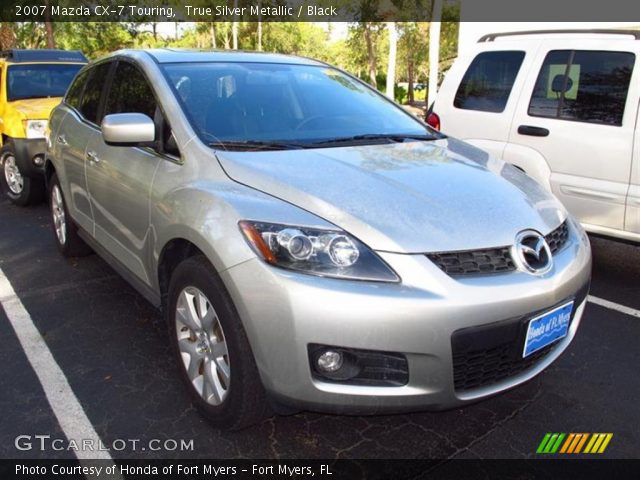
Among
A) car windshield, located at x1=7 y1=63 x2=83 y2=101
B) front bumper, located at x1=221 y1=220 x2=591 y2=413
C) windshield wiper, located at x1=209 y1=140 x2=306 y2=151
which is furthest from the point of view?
car windshield, located at x1=7 y1=63 x2=83 y2=101

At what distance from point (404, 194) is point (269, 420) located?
4.11ft

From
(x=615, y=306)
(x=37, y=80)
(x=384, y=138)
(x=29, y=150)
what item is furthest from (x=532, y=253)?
(x=37, y=80)

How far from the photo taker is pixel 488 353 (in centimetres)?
220

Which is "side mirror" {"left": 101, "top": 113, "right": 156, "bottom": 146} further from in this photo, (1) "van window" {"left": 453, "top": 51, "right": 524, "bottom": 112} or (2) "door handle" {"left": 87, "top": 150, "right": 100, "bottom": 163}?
(1) "van window" {"left": 453, "top": 51, "right": 524, "bottom": 112}

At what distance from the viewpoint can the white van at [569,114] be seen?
14.2ft

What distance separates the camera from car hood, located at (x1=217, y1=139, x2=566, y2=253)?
2205 mm

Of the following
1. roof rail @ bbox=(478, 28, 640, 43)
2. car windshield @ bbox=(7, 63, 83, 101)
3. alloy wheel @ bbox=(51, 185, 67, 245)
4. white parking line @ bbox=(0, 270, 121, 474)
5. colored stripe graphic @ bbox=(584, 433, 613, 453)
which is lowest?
white parking line @ bbox=(0, 270, 121, 474)

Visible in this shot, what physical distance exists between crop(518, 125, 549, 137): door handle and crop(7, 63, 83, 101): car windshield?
586 cm

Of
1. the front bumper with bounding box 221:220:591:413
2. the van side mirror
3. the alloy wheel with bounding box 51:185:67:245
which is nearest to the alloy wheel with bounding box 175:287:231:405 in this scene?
the front bumper with bounding box 221:220:591:413

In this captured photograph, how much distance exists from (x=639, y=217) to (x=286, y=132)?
9.31 feet

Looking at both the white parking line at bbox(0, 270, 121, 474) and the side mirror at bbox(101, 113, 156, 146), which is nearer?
the white parking line at bbox(0, 270, 121, 474)

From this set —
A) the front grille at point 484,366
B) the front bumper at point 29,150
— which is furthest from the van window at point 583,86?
the front bumper at point 29,150
